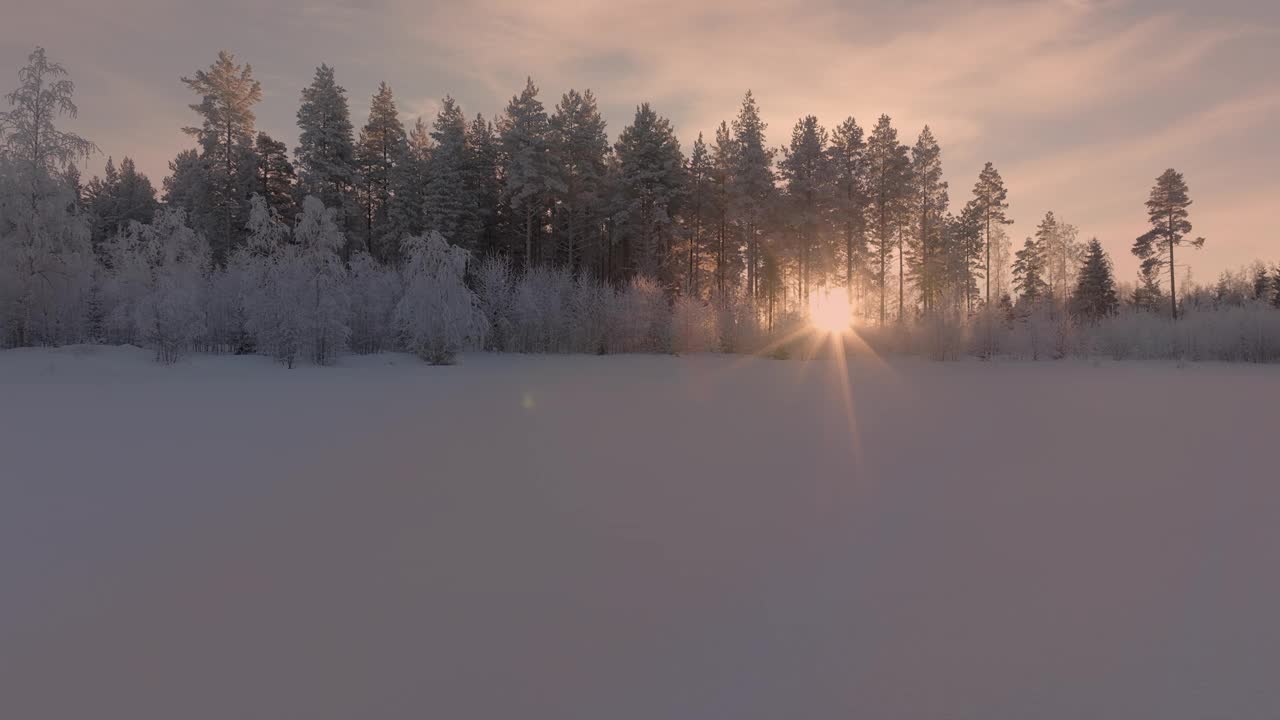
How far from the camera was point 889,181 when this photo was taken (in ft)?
128

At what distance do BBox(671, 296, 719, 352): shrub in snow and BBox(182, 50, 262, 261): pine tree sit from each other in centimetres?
2286

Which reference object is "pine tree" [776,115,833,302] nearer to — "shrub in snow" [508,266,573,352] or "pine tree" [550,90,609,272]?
"pine tree" [550,90,609,272]

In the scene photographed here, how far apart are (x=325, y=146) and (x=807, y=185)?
87.6ft

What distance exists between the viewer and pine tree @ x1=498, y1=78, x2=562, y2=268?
34688mm

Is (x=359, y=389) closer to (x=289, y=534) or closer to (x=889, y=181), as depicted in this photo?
(x=289, y=534)

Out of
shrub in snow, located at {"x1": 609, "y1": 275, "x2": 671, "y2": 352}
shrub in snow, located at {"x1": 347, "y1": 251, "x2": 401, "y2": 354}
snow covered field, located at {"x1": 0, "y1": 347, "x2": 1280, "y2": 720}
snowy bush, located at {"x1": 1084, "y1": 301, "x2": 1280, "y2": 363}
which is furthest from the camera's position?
shrub in snow, located at {"x1": 609, "y1": 275, "x2": 671, "y2": 352}

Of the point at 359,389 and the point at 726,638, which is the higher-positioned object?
the point at 359,389

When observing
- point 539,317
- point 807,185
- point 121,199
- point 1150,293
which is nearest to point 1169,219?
point 1150,293

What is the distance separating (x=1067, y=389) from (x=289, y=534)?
13.3 m

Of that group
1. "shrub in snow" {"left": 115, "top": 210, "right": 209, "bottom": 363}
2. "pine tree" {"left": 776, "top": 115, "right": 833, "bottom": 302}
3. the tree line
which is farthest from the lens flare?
"shrub in snow" {"left": 115, "top": 210, "right": 209, "bottom": 363}

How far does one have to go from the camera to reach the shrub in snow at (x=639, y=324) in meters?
25.2

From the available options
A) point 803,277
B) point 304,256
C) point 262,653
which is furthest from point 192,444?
point 803,277

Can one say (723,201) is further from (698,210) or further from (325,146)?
(325,146)

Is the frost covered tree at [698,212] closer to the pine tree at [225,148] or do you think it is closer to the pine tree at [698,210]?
the pine tree at [698,210]
